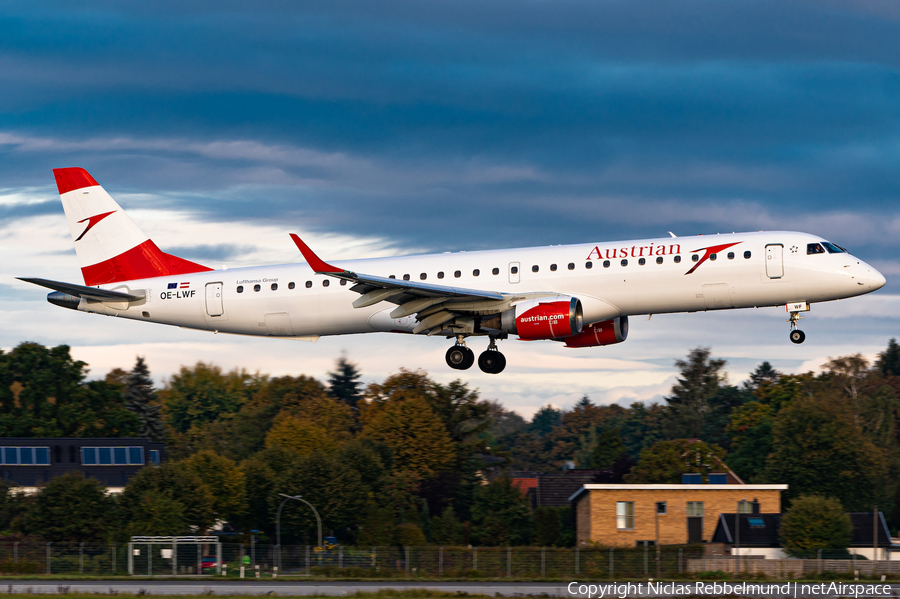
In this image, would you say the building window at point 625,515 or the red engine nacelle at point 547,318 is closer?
the red engine nacelle at point 547,318

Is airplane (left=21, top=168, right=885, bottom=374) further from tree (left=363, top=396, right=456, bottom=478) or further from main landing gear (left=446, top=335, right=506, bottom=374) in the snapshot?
tree (left=363, top=396, right=456, bottom=478)

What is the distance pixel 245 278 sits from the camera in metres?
48.5

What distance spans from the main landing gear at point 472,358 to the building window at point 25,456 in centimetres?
7402

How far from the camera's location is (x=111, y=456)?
10862 cm

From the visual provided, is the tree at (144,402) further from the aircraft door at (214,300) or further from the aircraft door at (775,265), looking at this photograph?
the aircraft door at (775,265)

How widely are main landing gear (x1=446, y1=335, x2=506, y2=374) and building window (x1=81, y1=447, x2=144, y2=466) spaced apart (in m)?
70.3

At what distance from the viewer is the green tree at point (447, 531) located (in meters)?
88.8

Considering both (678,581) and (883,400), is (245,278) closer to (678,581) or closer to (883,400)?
(678,581)

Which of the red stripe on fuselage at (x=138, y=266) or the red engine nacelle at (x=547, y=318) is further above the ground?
the red stripe on fuselage at (x=138, y=266)

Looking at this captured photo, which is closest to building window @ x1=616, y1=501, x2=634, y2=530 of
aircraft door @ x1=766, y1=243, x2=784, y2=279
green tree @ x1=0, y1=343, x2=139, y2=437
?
aircraft door @ x1=766, y1=243, x2=784, y2=279

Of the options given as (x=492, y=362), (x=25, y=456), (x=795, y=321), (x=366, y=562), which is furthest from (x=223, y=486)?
(x=795, y=321)

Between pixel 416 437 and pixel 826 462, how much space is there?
41628mm

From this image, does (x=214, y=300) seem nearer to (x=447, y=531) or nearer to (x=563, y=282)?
(x=563, y=282)

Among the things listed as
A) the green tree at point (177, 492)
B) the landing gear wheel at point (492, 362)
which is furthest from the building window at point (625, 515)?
the landing gear wheel at point (492, 362)
